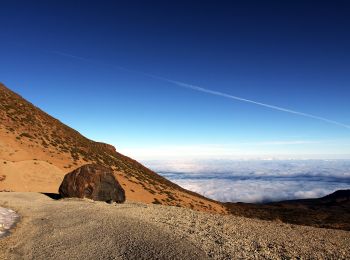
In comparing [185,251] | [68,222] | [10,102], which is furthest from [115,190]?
[10,102]

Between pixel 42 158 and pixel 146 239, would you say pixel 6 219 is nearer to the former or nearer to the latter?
pixel 146 239

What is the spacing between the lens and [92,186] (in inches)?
1148

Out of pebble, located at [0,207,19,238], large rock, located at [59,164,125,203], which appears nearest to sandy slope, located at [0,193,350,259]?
pebble, located at [0,207,19,238]

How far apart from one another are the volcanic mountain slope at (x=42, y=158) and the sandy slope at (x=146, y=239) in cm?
1725

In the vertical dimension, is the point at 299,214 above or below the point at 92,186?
below

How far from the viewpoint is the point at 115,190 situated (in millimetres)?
29969

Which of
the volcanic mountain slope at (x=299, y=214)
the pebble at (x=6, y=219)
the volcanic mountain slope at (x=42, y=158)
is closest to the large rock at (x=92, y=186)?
the pebble at (x=6, y=219)

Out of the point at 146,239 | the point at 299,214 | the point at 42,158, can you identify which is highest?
the point at 42,158

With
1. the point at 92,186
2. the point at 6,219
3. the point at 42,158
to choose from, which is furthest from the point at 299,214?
the point at 6,219

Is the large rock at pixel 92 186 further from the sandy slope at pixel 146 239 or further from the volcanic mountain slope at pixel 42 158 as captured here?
the volcanic mountain slope at pixel 42 158

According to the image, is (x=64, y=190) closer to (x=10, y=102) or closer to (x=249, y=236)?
(x=249, y=236)

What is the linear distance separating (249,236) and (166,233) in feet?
15.1

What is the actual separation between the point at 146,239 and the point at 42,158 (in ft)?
115

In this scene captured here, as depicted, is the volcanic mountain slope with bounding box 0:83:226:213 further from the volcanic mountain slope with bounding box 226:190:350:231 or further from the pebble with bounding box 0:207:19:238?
the volcanic mountain slope with bounding box 226:190:350:231
